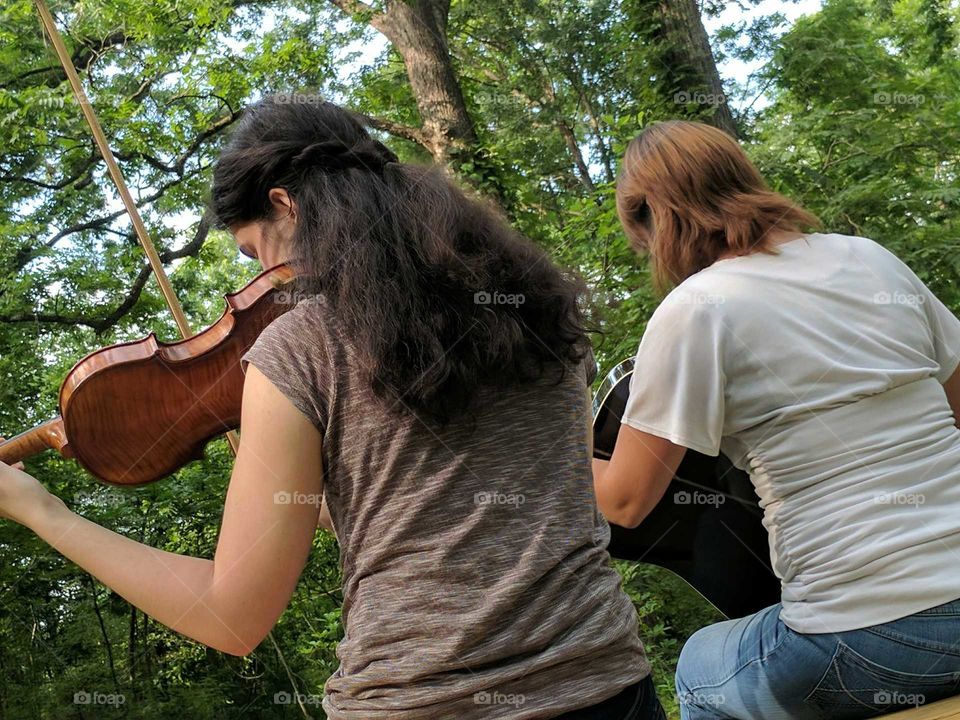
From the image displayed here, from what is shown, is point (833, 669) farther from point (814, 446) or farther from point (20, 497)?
point (20, 497)

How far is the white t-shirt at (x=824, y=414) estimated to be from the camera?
56.0 inches

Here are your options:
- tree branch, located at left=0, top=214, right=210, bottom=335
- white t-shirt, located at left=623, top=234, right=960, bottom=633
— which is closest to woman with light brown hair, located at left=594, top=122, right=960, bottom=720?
white t-shirt, located at left=623, top=234, right=960, bottom=633

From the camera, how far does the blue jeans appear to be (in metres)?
1.38

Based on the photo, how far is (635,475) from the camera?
1.65 meters

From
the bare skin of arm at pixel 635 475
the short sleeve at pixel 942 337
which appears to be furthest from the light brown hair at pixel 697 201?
the bare skin of arm at pixel 635 475

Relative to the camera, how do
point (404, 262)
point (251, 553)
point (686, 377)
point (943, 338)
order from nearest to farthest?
point (251, 553)
point (404, 262)
point (686, 377)
point (943, 338)

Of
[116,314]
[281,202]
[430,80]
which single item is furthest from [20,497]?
[430,80]

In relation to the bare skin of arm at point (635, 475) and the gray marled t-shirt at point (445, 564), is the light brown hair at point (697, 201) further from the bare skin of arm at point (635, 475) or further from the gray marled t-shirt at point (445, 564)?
the gray marled t-shirt at point (445, 564)

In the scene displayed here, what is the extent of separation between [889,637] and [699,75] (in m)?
4.87

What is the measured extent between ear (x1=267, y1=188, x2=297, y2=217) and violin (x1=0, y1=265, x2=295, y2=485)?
527 millimetres

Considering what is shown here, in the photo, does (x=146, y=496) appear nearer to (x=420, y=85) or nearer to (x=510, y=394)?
(x=420, y=85)

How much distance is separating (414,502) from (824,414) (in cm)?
75

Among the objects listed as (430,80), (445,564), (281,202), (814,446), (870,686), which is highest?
(430,80)

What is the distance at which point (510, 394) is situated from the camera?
1.16 meters
